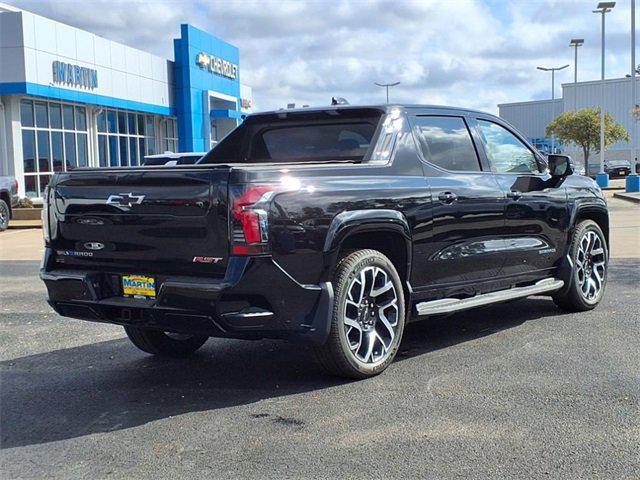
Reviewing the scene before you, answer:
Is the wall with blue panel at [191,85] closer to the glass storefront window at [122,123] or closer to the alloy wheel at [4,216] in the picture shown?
the glass storefront window at [122,123]

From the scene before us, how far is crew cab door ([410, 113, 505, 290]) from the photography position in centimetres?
561

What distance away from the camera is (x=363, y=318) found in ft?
16.8

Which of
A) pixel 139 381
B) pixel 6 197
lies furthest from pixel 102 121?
pixel 139 381

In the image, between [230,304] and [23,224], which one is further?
[23,224]

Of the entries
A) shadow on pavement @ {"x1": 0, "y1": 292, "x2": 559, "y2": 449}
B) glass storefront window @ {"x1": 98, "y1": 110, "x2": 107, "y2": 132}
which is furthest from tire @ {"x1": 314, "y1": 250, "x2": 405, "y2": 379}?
glass storefront window @ {"x1": 98, "y1": 110, "x2": 107, "y2": 132}

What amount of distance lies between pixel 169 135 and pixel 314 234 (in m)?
37.5

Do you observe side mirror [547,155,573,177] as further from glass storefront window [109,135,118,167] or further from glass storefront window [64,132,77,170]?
glass storefront window [109,135,118,167]

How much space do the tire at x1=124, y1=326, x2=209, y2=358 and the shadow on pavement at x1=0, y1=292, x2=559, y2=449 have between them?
88mm

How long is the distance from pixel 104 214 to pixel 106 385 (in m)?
1.22

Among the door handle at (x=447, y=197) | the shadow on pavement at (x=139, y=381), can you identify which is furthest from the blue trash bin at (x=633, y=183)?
the door handle at (x=447, y=197)

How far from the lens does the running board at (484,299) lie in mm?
5578

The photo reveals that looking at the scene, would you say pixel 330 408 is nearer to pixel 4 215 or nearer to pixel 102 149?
pixel 4 215

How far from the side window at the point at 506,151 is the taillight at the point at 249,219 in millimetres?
2764

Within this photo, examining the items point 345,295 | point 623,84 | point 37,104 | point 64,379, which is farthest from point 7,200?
point 623,84
